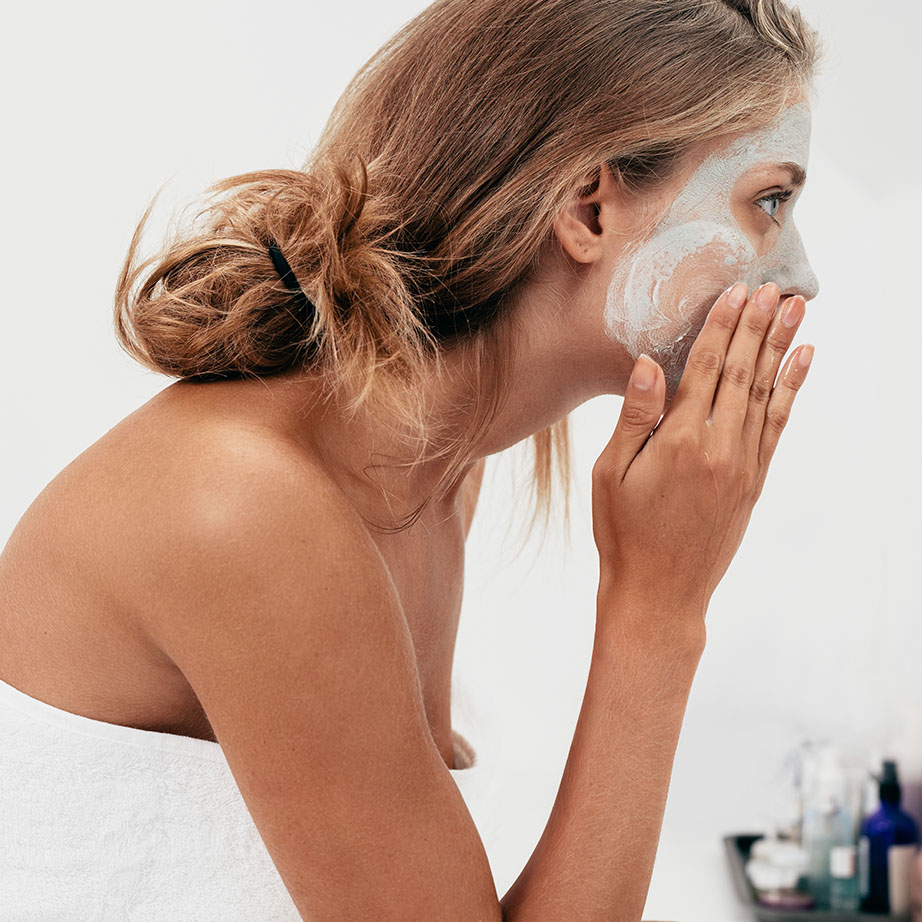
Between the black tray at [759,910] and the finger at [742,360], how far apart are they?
38.2 inches

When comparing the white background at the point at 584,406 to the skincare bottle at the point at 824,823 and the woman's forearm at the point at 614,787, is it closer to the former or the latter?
the skincare bottle at the point at 824,823

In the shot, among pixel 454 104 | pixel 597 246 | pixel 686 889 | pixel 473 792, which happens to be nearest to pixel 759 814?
pixel 686 889

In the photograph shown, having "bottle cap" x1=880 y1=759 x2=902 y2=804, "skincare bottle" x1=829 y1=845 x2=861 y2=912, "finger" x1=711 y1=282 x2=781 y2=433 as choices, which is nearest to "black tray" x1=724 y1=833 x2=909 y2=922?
"skincare bottle" x1=829 y1=845 x2=861 y2=912

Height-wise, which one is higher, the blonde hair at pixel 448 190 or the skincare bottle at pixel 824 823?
the blonde hair at pixel 448 190

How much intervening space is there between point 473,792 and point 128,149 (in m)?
0.94

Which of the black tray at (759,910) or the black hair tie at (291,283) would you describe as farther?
the black tray at (759,910)

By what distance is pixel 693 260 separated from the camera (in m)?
0.78

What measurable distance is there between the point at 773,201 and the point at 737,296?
9 cm

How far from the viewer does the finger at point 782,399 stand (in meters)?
0.79

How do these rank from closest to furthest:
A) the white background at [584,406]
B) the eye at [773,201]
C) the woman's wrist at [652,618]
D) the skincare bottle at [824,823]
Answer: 1. the woman's wrist at [652,618]
2. the eye at [773,201]
3. the white background at [584,406]
4. the skincare bottle at [824,823]

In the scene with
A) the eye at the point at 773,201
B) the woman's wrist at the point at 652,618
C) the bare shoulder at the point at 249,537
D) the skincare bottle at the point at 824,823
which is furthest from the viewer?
the skincare bottle at the point at 824,823

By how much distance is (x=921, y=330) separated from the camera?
1.47 metres

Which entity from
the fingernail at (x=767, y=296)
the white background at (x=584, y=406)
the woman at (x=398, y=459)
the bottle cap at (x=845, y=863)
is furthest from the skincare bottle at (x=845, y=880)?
the fingernail at (x=767, y=296)

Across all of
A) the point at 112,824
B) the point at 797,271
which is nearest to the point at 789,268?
the point at 797,271
